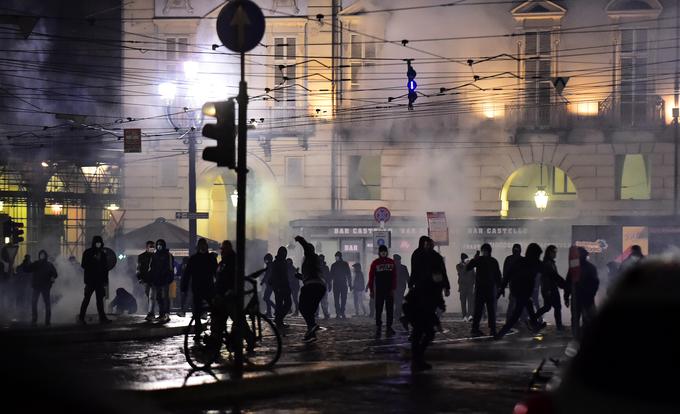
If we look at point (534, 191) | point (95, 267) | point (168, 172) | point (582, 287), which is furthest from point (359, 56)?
point (582, 287)

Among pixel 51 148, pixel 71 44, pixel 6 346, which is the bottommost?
pixel 6 346

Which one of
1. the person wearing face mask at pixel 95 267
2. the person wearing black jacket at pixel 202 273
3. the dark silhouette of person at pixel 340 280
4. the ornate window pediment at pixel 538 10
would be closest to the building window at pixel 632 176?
the ornate window pediment at pixel 538 10

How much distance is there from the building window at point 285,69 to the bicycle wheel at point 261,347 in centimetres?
2287

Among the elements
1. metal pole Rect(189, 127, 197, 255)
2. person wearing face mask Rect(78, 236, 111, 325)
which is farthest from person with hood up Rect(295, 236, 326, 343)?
metal pole Rect(189, 127, 197, 255)

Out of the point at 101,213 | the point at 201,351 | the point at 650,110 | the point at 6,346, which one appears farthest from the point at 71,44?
the point at 6,346

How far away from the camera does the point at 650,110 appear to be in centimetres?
3681

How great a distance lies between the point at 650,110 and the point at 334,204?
35.7ft

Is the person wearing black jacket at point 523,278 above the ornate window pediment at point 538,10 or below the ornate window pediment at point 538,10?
below

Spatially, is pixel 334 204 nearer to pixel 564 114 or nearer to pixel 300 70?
pixel 300 70

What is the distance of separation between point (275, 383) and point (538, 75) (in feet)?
90.3

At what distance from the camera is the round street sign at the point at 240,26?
1188 cm

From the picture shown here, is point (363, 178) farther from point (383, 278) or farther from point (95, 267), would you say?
point (383, 278)

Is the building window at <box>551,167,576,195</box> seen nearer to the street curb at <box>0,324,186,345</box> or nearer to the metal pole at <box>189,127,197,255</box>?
the metal pole at <box>189,127,197,255</box>

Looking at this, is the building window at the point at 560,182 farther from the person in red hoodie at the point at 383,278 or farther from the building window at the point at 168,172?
the person in red hoodie at the point at 383,278
